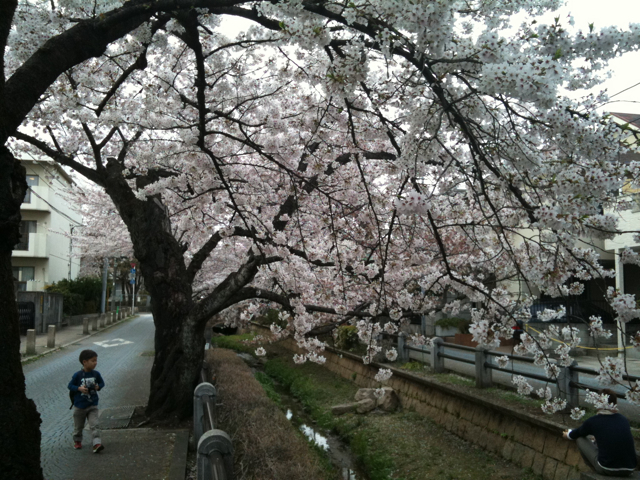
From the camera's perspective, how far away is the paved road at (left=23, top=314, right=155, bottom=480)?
660 cm

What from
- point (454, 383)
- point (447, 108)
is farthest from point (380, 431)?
point (447, 108)

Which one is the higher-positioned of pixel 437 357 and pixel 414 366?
pixel 437 357

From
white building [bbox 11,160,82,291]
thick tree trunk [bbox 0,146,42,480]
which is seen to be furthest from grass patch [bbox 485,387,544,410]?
white building [bbox 11,160,82,291]

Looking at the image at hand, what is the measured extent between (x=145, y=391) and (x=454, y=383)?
7273 mm

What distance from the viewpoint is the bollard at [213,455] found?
312 cm

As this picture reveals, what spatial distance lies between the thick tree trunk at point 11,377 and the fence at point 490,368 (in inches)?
157

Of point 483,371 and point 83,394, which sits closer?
point 83,394

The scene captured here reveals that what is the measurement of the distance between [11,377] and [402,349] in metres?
11.3

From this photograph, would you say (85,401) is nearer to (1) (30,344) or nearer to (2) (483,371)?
(2) (483,371)

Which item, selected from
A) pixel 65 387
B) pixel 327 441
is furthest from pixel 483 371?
pixel 65 387

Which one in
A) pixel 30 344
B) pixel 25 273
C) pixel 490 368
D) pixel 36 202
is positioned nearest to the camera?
pixel 490 368

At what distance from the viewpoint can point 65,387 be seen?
1177cm

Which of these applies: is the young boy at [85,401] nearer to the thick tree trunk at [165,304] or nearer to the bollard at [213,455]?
the thick tree trunk at [165,304]

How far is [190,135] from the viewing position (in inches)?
255
